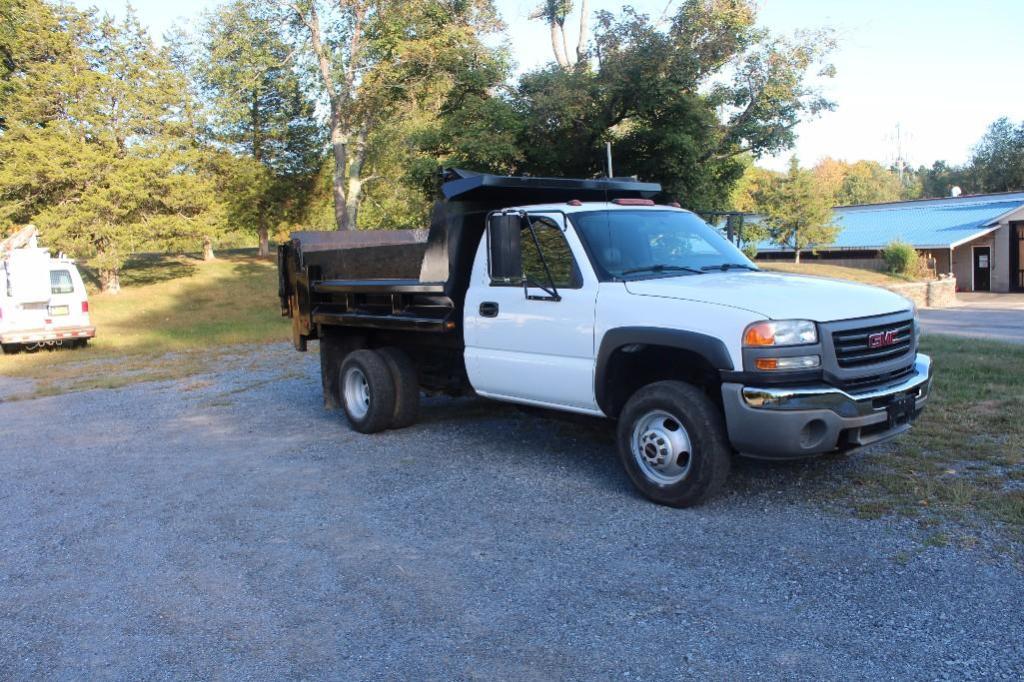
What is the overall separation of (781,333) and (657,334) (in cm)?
81

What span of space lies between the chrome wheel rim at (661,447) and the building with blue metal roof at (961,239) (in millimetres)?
37182

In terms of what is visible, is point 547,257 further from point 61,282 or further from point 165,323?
point 165,323

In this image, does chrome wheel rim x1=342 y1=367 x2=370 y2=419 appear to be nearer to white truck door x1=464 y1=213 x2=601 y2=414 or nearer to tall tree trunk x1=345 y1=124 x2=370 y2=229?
white truck door x1=464 y1=213 x2=601 y2=414

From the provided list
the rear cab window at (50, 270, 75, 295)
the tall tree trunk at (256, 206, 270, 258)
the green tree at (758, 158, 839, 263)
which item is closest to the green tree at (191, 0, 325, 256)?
the tall tree trunk at (256, 206, 270, 258)

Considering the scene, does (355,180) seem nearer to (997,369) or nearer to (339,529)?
(997,369)

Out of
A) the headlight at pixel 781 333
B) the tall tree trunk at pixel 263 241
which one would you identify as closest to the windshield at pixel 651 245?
the headlight at pixel 781 333

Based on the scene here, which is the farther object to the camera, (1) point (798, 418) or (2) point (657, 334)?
(2) point (657, 334)

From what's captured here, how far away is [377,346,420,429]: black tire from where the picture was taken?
8.45 meters

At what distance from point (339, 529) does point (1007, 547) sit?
4003 mm

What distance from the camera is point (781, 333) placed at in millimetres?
5266

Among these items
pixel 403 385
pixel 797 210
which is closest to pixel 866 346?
pixel 403 385

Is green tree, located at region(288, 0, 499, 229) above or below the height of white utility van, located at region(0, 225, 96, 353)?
above

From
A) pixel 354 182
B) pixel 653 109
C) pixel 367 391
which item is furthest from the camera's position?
pixel 354 182

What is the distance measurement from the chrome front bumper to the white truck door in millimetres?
1224
